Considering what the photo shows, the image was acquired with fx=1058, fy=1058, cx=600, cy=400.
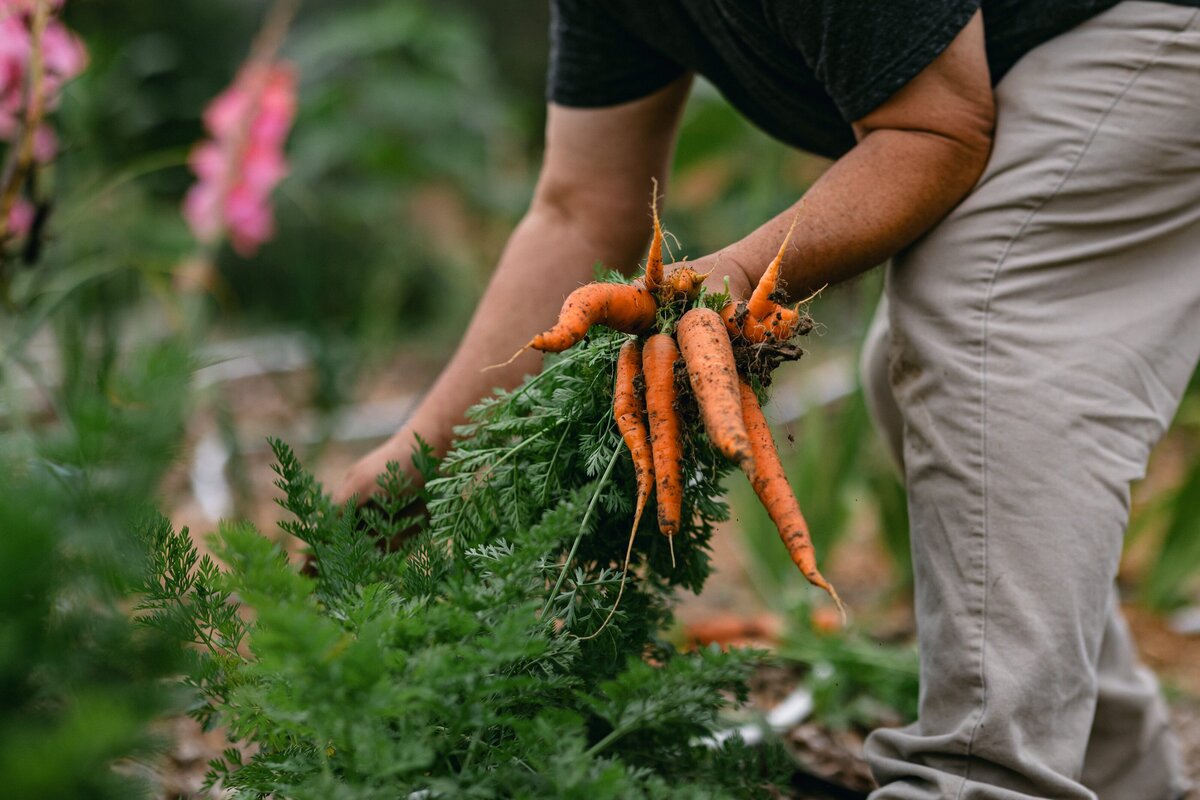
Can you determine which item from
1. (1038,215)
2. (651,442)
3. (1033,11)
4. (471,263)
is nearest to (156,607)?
(651,442)

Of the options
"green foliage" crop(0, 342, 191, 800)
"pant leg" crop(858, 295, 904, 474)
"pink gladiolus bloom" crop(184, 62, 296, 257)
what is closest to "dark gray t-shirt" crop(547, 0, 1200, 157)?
"pant leg" crop(858, 295, 904, 474)

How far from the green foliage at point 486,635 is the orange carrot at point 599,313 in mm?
121

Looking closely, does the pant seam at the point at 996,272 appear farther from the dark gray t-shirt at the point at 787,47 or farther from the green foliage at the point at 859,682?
the green foliage at the point at 859,682

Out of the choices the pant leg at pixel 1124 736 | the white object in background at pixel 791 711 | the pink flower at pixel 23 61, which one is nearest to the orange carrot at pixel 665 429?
the pant leg at pixel 1124 736

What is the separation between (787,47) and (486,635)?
0.92 meters

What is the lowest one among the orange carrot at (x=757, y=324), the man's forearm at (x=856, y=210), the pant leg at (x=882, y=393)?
the pant leg at (x=882, y=393)

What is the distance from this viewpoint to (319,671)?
3.16ft

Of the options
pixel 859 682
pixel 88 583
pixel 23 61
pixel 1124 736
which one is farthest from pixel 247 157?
pixel 1124 736

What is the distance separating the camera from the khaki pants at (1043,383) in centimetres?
136

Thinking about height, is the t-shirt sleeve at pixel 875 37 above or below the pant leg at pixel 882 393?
above

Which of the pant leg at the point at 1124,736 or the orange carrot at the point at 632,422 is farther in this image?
Result: the pant leg at the point at 1124,736

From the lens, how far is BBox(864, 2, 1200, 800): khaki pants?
1.36m

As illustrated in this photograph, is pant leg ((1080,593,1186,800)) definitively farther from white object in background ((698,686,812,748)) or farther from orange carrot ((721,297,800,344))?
orange carrot ((721,297,800,344))

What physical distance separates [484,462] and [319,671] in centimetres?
49
